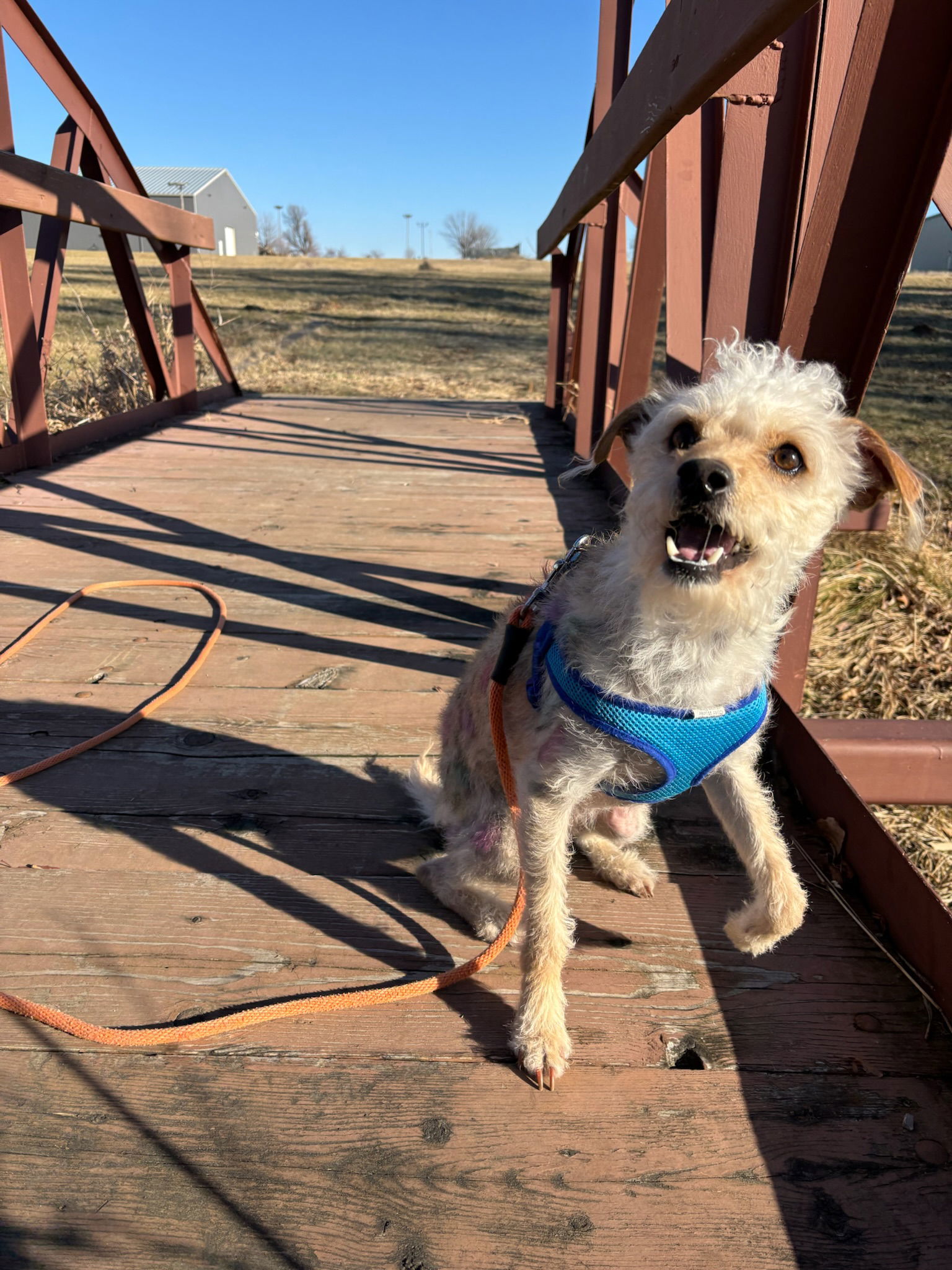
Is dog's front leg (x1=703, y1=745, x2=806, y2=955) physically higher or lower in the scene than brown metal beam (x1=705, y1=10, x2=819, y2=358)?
lower

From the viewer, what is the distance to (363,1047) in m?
1.87

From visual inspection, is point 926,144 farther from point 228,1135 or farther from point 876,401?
point 876,401

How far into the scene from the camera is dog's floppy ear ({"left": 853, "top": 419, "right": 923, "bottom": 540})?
1.97m

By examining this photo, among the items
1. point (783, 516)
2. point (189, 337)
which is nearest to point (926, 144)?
point (783, 516)

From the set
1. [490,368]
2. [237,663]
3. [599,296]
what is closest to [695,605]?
[237,663]

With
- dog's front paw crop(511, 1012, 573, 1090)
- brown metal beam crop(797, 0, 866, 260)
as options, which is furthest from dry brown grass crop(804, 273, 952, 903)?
dog's front paw crop(511, 1012, 573, 1090)

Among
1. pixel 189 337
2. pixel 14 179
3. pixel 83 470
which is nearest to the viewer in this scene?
pixel 14 179

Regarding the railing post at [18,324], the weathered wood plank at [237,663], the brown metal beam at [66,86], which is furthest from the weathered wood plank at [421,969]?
the brown metal beam at [66,86]

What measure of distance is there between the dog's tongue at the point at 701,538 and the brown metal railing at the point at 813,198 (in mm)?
855

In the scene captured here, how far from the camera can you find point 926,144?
77.8 inches

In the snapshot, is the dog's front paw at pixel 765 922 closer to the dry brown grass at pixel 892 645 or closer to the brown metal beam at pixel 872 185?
the brown metal beam at pixel 872 185

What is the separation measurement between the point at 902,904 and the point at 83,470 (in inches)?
259

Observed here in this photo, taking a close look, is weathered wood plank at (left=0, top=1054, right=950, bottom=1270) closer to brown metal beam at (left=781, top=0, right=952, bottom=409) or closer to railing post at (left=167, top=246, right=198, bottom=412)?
brown metal beam at (left=781, top=0, right=952, bottom=409)

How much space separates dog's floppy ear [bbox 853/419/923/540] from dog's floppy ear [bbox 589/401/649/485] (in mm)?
531
